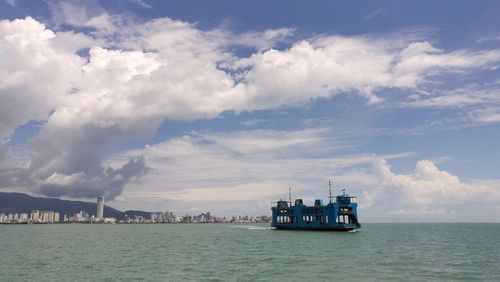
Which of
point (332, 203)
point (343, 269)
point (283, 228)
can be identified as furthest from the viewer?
point (283, 228)

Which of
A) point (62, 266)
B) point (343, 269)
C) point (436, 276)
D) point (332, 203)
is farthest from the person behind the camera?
point (332, 203)

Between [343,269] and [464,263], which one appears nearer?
[343,269]

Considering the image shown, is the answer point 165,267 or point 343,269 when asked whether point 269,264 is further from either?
point 165,267

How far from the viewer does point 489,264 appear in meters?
53.3

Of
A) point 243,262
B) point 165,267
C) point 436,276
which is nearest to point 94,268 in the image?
point 165,267

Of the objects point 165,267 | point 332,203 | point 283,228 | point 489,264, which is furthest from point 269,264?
point 283,228

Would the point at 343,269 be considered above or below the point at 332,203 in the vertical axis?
below

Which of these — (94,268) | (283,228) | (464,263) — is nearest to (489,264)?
(464,263)

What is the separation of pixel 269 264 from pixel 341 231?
82388 millimetres

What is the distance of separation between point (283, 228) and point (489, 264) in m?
95.8

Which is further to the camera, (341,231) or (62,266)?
(341,231)

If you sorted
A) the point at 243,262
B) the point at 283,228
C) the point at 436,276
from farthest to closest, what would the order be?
the point at 283,228
the point at 243,262
the point at 436,276

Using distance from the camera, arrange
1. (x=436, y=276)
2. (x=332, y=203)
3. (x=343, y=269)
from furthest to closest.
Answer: (x=332, y=203) → (x=343, y=269) → (x=436, y=276)

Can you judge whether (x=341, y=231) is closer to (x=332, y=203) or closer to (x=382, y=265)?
(x=332, y=203)
